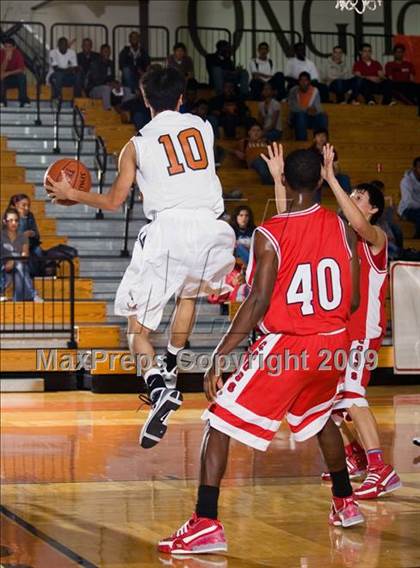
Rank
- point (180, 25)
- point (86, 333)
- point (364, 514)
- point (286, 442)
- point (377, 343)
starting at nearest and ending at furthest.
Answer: point (364, 514) < point (377, 343) < point (286, 442) < point (86, 333) < point (180, 25)

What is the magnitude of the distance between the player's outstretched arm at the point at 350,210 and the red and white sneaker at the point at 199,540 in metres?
1.63

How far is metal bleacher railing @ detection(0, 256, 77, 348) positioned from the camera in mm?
13531

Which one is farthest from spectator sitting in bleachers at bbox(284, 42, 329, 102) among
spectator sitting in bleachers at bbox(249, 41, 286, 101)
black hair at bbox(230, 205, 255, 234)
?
black hair at bbox(230, 205, 255, 234)

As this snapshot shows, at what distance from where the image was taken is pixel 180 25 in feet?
68.2

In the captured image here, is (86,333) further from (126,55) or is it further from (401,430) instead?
(126,55)

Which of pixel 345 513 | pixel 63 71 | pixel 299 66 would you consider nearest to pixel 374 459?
pixel 345 513

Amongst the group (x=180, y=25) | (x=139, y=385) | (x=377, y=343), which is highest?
(x=180, y=25)

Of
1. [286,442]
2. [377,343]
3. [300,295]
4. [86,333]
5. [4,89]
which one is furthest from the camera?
[4,89]

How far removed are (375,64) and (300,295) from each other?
12574 mm

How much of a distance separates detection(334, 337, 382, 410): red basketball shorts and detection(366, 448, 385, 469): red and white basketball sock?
257mm

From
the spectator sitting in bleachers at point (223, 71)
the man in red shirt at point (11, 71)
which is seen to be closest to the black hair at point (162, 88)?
the man in red shirt at point (11, 71)

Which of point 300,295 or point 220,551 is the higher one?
point 300,295

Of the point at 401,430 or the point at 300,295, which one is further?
the point at 401,430

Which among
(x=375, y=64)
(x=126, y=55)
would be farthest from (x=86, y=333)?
(x=375, y=64)
